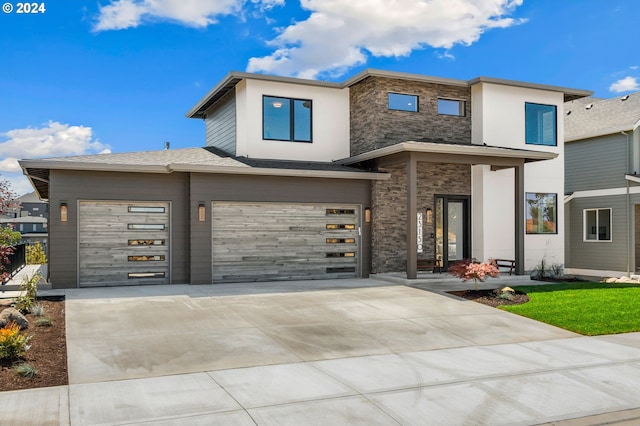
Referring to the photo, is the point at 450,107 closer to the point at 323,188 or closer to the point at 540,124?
the point at 540,124

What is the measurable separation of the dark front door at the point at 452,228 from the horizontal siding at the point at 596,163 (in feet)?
23.7

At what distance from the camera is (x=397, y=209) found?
1700 cm

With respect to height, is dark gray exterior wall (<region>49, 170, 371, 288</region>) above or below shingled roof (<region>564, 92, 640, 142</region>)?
below

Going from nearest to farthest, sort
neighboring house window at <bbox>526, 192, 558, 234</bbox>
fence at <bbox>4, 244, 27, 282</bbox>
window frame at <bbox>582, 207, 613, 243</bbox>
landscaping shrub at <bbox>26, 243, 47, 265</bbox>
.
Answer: fence at <bbox>4, 244, 27, 282</bbox> < neighboring house window at <bbox>526, 192, 558, 234</bbox> < window frame at <bbox>582, 207, 613, 243</bbox> < landscaping shrub at <bbox>26, 243, 47, 265</bbox>

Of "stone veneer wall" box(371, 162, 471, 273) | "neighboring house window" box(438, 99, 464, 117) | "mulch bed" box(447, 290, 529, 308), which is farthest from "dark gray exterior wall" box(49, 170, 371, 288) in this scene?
"mulch bed" box(447, 290, 529, 308)

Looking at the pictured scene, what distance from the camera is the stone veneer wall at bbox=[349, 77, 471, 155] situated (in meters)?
17.1

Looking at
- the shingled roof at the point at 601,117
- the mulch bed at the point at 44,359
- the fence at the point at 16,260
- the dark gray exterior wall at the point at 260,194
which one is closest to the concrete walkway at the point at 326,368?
the mulch bed at the point at 44,359

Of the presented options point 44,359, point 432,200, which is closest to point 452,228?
point 432,200

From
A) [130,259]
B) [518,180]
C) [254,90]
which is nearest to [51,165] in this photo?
[130,259]

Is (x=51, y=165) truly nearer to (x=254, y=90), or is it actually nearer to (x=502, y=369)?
(x=254, y=90)

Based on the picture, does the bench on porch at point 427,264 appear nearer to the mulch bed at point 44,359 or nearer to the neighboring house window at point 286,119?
the neighboring house window at point 286,119

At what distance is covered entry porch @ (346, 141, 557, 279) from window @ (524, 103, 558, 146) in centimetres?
171

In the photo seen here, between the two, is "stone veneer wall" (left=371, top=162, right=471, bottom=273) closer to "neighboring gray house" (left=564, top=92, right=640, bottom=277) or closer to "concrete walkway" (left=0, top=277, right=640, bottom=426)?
"concrete walkway" (left=0, top=277, right=640, bottom=426)

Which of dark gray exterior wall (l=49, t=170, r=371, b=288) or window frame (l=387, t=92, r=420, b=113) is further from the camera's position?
window frame (l=387, t=92, r=420, b=113)
